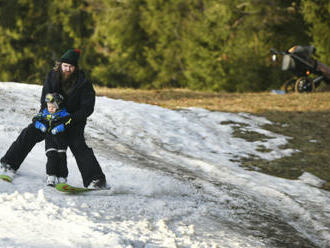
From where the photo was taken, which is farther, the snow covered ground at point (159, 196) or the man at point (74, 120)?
the man at point (74, 120)

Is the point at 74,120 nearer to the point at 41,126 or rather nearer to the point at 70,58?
the point at 41,126

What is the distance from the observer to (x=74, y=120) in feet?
18.5

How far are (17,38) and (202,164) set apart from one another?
102 feet

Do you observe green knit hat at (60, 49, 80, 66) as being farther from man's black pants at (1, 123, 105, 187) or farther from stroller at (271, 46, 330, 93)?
stroller at (271, 46, 330, 93)

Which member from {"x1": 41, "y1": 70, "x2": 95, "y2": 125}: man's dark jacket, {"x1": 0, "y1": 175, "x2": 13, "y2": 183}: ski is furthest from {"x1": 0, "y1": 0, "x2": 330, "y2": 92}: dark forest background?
{"x1": 0, "y1": 175, "x2": 13, "y2": 183}: ski

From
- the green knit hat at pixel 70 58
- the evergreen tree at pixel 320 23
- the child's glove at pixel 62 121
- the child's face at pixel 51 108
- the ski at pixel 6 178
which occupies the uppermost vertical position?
the evergreen tree at pixel 320 23

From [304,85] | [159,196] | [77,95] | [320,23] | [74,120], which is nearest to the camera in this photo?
[74,120]

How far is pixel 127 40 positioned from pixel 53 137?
33219mm

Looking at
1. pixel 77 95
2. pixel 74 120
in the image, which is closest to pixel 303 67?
pixel 77 95

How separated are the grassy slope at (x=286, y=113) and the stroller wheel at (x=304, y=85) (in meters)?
0.69

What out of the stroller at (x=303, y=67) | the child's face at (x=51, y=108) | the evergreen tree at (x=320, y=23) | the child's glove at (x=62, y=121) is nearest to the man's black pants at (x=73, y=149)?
the child's glove at (x=62, y=121)

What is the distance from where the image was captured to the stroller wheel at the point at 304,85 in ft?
57.1

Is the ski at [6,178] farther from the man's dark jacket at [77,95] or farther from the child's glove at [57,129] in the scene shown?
the man's dark jacket at [77,95]

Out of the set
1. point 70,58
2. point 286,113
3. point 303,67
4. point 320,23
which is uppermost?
point 320,23
